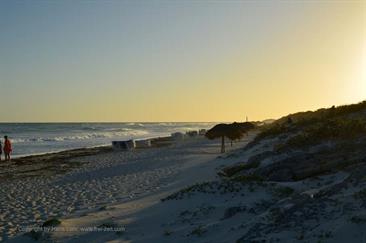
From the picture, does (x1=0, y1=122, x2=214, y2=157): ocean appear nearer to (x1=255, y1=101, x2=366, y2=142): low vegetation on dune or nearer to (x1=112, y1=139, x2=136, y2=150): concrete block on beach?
(x1=112, y1=139, x2=136, y2=150): concrete block on beach

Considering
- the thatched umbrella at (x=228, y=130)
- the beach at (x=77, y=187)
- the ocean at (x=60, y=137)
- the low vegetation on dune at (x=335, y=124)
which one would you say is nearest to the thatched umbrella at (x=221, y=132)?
the thatched umbrella at (x=228, y=130)

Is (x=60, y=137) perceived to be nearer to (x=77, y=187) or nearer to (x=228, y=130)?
(x=228, y=130)

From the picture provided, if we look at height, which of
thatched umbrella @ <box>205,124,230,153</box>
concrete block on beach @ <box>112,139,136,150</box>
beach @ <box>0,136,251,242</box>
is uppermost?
thatched umbrella @ <box>205,124,230,153</box>

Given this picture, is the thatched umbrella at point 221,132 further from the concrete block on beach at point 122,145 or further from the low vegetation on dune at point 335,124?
the concrete block on beach at point 122,145

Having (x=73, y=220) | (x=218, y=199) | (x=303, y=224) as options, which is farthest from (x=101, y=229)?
(x=303, y=224)

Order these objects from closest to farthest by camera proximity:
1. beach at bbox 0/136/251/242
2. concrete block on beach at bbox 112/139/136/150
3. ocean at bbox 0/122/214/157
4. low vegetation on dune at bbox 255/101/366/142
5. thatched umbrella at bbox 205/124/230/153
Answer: beach at bbox 0/136/251/242 < low vegetation on dune at bbox 255/101/366/142 < thatched umbrella at bbox 205/124/230/153 < concrete block on beach at bbox 112/139/136/150 < ocean at bbox 0/122/214/157

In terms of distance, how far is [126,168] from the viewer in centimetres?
2156

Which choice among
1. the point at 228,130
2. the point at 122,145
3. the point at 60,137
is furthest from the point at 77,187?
the point at 60,137

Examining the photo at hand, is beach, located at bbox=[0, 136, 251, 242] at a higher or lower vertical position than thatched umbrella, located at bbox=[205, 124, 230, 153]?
lower

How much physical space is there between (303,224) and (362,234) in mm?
889

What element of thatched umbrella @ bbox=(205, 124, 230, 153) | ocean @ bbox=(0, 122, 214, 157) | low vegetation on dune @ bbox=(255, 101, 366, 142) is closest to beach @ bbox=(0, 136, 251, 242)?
thatched umbrella @ bbox=(205, 124, 230, 153)

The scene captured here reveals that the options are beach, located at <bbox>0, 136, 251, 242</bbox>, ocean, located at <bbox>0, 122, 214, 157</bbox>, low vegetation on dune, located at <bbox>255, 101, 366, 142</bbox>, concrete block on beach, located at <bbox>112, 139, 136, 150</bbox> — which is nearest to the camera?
beach, located at <bbox>0, 136, 251, 242</bbox>

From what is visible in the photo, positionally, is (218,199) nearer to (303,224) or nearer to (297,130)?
(303,224)

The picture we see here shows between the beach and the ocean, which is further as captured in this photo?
the ocean
